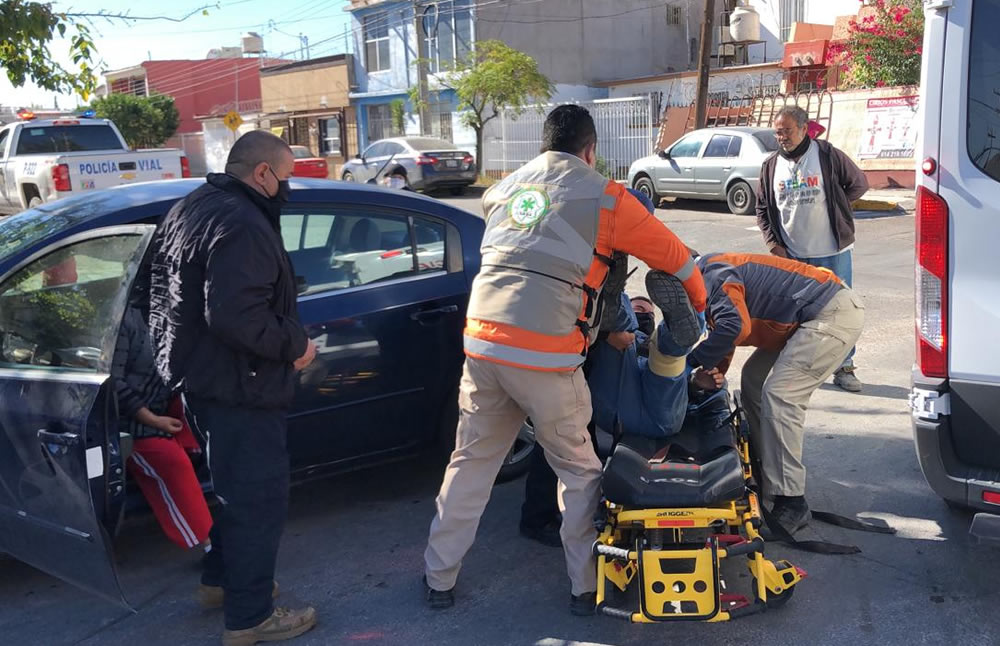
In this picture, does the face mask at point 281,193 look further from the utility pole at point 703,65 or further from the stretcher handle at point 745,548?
the utility pole at point 703,65

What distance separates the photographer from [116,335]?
342 cm

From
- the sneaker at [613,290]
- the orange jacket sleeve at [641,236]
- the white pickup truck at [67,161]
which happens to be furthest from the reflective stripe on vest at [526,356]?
the white pickup truck at [67,161]

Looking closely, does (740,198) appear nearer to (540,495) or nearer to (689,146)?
(689,146)

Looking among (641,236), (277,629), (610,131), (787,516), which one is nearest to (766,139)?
(610,131)

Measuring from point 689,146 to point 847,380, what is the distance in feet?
38.0

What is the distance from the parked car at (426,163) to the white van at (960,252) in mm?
19582

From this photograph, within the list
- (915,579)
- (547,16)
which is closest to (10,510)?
(915,579)

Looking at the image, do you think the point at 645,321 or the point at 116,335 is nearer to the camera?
the point at 116,335

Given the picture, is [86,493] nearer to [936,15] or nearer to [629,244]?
[629,244]

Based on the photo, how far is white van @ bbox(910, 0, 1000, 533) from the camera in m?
3.17

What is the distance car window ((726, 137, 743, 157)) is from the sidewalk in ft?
6.81

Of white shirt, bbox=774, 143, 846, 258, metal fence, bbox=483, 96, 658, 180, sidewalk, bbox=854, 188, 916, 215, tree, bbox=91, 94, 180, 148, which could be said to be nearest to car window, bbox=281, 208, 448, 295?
white shirt, bbox=774, 143, 846, 258

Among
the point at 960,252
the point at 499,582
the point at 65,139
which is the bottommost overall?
the point at 499,582

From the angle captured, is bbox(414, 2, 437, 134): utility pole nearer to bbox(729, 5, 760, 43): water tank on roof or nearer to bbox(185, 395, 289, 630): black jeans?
bbox(729, 5, 760, 43): water tank on roof
